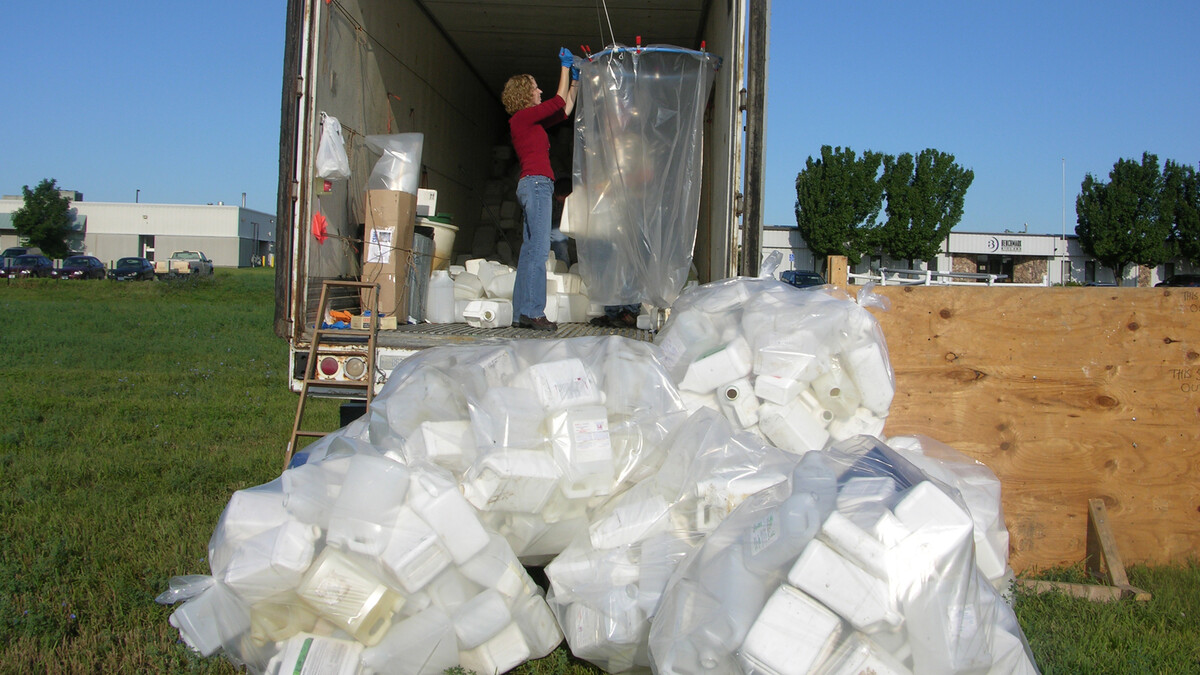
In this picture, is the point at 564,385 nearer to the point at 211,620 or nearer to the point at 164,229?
the point at 211,620

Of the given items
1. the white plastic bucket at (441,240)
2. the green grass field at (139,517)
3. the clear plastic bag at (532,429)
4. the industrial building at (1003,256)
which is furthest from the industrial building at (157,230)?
the clear plastic bag at (532,429)

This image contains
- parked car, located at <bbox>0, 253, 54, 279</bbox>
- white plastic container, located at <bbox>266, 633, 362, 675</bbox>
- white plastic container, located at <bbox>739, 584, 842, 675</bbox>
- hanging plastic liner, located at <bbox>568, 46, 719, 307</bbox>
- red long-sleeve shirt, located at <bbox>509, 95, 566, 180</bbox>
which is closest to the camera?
white plastic container, located at <bbox>739, 584, 842, 675</bbox>

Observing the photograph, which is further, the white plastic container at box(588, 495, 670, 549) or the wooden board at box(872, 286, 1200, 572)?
the wooden board at box(872, 286, 1200, 572)

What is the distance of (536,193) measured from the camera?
4.53 meters

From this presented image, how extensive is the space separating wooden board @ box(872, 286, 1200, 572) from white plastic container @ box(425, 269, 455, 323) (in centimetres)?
245

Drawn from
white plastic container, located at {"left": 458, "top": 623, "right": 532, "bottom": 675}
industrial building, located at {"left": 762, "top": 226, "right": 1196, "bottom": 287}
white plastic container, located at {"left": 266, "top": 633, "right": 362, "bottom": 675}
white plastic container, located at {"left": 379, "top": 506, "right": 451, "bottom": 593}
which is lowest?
white plastic container, located at {"left": 458, "top": 623, "right": 532, "bottom": 675}

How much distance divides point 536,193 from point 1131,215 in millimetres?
43602

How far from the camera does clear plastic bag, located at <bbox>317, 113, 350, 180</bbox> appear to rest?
3.80 meters

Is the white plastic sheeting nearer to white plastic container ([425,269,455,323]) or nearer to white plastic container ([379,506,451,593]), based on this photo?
white plastic container ([379,506,451,593])

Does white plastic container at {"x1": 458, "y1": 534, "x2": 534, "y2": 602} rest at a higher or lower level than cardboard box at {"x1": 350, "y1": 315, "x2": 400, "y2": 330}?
lower

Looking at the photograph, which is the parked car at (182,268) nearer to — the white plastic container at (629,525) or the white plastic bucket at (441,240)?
the white plastic bucket at (441,240)

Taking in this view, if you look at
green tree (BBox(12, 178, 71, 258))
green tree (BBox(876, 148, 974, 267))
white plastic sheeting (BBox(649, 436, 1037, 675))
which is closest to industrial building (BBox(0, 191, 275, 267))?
green tree (BBox(12, 178, 71, 258))

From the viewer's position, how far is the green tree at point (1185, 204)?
38500mm

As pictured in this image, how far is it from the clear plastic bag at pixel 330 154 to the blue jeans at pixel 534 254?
3.37 ft
